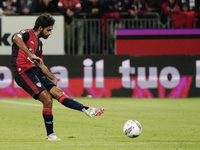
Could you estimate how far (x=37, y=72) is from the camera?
804 cm

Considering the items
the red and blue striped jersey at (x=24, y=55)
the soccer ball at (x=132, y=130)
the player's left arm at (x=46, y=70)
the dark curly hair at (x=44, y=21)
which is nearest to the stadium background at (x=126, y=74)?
the player's left arm at (x=46, y=70)

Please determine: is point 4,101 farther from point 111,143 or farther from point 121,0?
point 111,143

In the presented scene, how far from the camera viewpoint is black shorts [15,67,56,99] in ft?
25.2

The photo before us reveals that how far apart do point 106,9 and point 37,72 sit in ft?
30.2

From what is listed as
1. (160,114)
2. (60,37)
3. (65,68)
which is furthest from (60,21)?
(160,114)

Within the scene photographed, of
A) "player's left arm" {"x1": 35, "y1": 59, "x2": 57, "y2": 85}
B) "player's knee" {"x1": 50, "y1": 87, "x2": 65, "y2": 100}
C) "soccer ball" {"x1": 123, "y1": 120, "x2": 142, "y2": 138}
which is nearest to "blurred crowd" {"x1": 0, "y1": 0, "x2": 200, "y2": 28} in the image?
"player's left arm" {"x1": 35, "y1": 59, "x2": 57, "y2": 85}

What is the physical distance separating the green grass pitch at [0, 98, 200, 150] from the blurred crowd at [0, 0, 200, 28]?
10.1 ft

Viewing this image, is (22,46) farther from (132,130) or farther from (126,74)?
(126,74)

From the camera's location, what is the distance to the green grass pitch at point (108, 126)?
285 inches

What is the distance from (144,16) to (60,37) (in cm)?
311

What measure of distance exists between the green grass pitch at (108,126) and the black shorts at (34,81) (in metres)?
0.79

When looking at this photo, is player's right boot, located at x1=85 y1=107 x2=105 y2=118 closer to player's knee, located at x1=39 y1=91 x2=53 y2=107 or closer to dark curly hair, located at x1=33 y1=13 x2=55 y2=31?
player's knee, located at x1=39 y1=91 x2=53 y2=107

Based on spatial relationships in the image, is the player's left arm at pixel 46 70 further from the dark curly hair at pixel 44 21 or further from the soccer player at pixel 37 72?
the dark curly hair at pixel 44 21

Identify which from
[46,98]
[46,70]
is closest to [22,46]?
[46,70]
